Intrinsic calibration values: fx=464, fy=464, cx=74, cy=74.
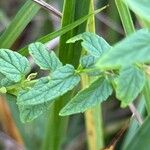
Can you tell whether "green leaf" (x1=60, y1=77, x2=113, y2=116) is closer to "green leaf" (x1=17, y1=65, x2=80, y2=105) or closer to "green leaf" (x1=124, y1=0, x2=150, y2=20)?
"green leaf" (x1=17, y1=65, x2=80, y2=105)

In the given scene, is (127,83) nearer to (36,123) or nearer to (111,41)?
(36,123)

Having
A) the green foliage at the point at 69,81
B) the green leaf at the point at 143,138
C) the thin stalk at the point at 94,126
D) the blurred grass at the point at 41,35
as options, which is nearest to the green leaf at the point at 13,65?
the green foliage at the point at 69,81

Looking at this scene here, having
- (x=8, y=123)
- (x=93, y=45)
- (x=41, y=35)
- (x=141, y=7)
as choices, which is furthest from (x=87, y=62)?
(x=41, y=35)

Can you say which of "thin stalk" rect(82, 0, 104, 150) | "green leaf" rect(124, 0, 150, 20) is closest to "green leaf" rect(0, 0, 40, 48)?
"thin stalk" rect(82, 0, 104, 150)

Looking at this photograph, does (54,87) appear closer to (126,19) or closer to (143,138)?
(143,138)

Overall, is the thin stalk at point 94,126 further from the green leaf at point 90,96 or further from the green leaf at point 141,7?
the green leaf at point 141,7
